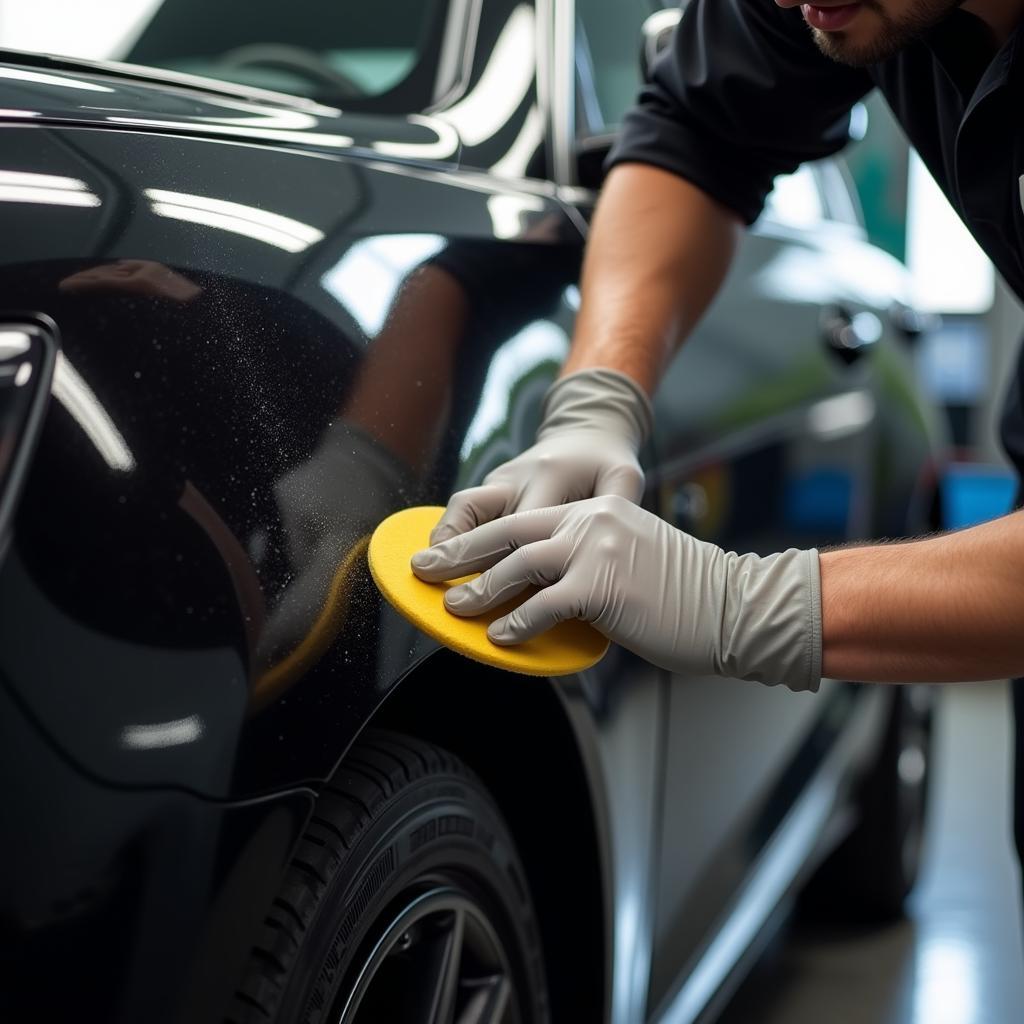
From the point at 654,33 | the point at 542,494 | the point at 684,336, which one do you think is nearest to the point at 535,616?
the point at 542,494

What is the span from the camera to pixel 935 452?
8.53ft

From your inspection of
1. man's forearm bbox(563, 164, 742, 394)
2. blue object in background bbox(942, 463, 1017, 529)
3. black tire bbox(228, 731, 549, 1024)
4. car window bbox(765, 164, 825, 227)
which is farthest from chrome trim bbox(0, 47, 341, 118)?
blue object in background bbox(942, 463, 1017, 529)

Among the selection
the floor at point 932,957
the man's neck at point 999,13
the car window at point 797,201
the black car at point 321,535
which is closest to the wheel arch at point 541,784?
the black car at point 321,535

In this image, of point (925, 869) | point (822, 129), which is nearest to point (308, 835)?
point (822, 129)

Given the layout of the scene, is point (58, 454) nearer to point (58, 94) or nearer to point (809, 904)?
point (58, 94)

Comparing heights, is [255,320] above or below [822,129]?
below

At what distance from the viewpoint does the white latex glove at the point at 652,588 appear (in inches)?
40.2

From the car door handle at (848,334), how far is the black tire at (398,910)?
1093 mm

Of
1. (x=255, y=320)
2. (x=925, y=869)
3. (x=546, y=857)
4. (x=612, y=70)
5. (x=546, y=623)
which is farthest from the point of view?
(x=925, y=869)

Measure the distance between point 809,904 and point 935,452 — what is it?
89 cm

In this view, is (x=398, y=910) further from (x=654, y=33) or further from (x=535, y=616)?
(x=654, y=33)

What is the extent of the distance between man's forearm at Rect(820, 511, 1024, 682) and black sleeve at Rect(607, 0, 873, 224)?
23.4 inches

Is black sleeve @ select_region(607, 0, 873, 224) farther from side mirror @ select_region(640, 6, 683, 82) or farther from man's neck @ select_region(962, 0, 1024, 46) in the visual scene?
man's neck @ select_region(962, 0, 1024, 46)

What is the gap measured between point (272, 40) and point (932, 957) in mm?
1862
